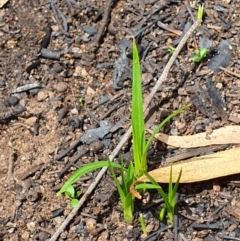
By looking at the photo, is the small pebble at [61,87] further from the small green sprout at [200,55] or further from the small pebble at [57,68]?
the small green sprout at [200,55]

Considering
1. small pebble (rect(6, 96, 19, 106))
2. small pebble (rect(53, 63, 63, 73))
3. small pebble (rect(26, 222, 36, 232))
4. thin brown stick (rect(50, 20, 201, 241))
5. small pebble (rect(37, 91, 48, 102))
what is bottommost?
small pebble (rect(26, 222, 36, 232))

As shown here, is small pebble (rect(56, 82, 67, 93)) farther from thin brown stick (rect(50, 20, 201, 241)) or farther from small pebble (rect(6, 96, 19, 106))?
thin brown stick (rect(50, 20, 201, 241))

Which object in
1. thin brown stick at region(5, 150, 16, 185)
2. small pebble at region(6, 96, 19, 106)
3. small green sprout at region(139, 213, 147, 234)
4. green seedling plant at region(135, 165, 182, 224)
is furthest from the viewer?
small pebble at region(6, 96, 19, 106)

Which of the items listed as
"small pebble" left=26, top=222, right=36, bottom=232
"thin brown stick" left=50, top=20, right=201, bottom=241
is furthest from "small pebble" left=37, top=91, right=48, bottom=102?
"small pebble" left=26, top=222, right=36, bottom=232

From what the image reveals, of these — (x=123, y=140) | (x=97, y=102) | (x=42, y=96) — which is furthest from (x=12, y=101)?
(x=123, y=140)

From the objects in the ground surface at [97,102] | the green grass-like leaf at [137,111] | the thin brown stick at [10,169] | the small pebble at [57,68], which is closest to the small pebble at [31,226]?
the ground surface at [97,102]

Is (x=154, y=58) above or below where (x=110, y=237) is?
above

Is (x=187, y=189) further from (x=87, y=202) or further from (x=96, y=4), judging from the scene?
(x=96, y=4)

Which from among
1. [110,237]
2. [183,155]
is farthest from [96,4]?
[110,237]
